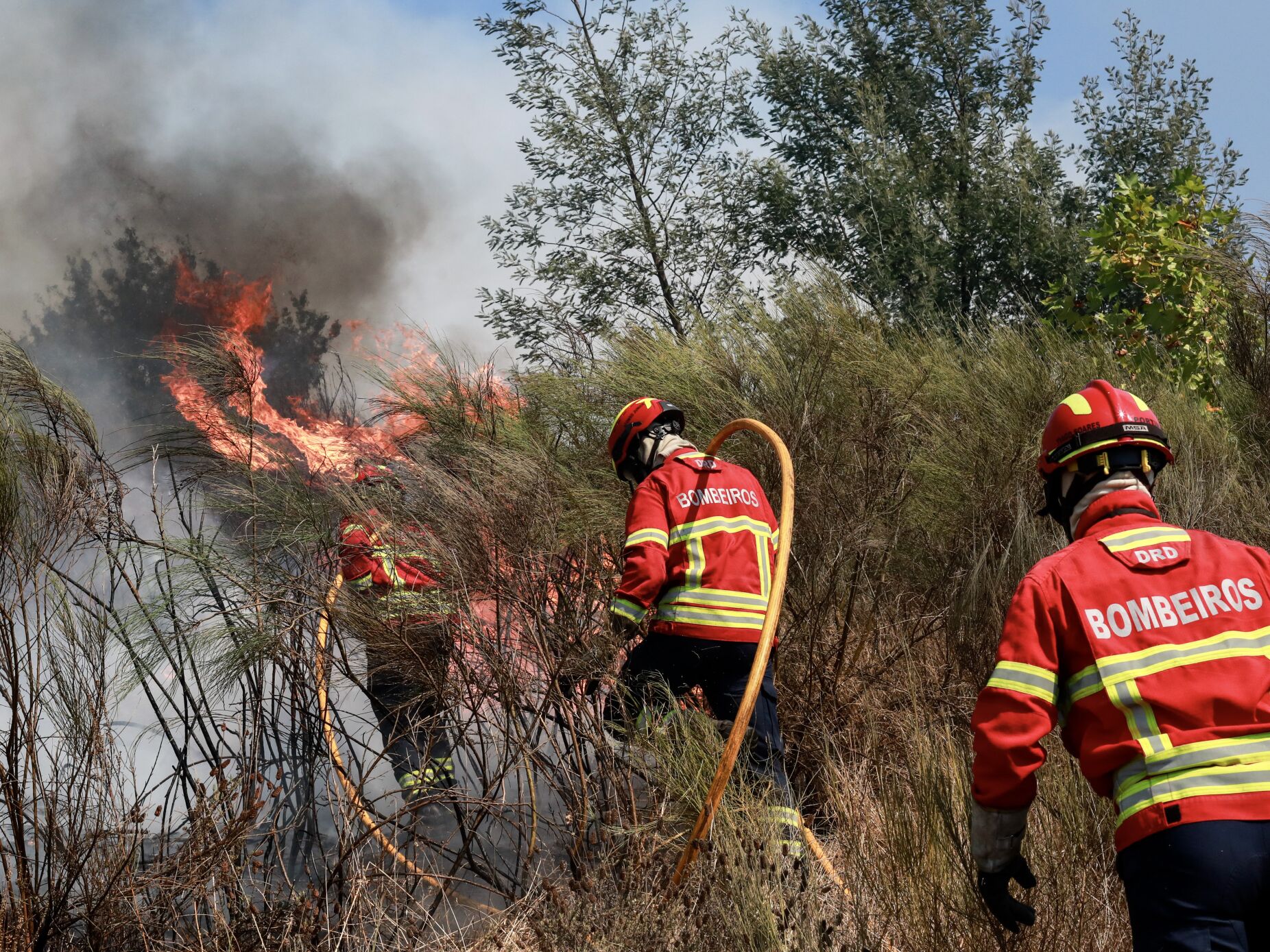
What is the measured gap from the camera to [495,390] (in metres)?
7.05

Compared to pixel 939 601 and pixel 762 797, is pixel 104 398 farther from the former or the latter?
pixel 762 797

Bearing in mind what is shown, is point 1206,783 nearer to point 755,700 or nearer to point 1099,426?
point 1099,426

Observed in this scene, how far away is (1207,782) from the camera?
7.04ft

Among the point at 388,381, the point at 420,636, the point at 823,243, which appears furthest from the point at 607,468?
the point at 823,243

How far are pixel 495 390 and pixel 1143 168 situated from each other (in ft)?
38.0

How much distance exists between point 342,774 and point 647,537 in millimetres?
1420

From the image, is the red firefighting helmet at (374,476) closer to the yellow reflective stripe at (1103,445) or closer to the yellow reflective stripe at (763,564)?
the yellow reflective stripe at (763,564)

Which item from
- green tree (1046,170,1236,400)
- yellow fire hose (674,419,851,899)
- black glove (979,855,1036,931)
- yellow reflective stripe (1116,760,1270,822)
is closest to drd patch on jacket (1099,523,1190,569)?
yellow reflective stripe (1116,760,1270,822)

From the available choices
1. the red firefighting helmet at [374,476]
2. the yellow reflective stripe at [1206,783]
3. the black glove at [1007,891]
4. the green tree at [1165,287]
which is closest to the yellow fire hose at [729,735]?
the red firefighting helmet at [374,476]

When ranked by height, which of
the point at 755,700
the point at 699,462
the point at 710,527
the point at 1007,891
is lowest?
the point at 1007,891

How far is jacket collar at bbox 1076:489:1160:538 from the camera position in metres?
2.49

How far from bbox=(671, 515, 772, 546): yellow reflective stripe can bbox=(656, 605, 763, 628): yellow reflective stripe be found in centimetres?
27

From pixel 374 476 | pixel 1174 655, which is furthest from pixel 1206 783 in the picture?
pixel 374 476

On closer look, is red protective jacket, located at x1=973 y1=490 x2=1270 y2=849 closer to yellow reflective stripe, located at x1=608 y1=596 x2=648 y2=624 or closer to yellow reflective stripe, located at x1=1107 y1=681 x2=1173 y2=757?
yellow reflective stripe, located at x1=1107 y1=681 x2=1173 y2=757
